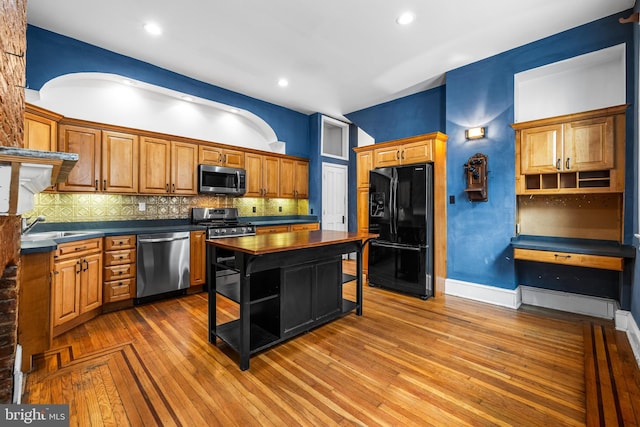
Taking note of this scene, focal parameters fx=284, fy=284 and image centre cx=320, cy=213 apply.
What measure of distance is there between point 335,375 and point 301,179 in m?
4.14

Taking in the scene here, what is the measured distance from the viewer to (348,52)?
358 centimetres

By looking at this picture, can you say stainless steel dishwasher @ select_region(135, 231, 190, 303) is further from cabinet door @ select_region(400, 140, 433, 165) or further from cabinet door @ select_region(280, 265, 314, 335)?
cabinet door @ select_region(400, 140, 433, 165)

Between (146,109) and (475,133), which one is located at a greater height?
(146,109)

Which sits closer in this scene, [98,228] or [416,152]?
[98,228]

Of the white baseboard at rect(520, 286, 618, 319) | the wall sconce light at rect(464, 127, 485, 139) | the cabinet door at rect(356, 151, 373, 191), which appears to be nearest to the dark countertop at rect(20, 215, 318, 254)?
the cabinet door at rect(356, 151, 373, 191)

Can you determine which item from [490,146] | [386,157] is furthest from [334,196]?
[490,146]

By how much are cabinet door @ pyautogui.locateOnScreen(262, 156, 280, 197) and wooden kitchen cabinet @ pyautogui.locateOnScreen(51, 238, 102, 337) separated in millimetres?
2614

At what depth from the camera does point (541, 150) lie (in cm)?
328

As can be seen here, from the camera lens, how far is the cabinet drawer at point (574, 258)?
9.03 feet

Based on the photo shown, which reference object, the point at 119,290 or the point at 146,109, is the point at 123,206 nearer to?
the point at 119,290

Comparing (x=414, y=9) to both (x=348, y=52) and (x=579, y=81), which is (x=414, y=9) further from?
(x=579, y=81)

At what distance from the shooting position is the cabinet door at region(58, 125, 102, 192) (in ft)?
10.5

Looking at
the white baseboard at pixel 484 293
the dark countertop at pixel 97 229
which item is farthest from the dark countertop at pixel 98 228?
the white baseboard at pixel 484 293

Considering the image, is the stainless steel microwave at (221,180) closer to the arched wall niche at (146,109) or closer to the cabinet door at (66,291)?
the arched wall niche at (146,109)
